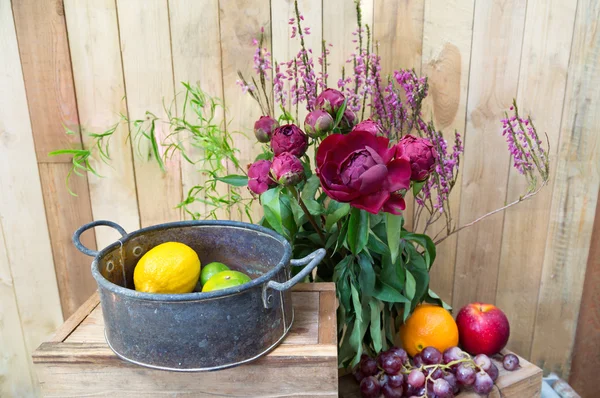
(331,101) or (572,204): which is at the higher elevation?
(331,101)

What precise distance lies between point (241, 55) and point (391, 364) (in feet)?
2.67

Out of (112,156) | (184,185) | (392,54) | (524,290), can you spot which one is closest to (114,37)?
(112,156)

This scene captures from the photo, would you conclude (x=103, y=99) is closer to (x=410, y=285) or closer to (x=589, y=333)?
(x=410, y=285)

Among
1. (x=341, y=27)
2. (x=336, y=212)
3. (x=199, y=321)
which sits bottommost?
(x=199, y=321)

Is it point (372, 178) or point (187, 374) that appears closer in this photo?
point (372, 178)

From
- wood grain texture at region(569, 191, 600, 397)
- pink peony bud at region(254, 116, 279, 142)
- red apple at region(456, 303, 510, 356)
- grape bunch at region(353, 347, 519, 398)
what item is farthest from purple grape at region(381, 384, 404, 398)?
wood grain texture at region(569, 191, 600, 397)

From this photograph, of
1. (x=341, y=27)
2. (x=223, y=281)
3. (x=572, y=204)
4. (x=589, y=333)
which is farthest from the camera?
(x=589, y=333)

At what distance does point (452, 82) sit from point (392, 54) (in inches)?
6.8

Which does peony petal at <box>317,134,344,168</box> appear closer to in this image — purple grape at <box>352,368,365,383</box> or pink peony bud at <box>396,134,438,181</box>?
A: pink peony bud at <box>396,134,438,181</box>

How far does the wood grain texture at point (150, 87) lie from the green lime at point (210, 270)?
510mm

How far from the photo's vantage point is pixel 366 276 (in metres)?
0.90

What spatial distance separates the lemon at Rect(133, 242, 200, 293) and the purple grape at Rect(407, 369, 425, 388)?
0.48 meters

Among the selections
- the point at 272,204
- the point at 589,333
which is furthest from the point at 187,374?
the point at 589,333

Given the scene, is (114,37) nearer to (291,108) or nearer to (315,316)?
(291,108)
